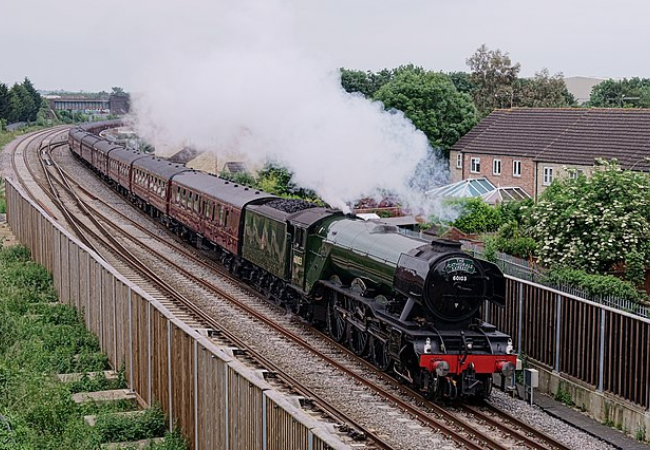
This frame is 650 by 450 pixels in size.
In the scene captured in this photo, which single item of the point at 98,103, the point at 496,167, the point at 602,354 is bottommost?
the point at 602,354

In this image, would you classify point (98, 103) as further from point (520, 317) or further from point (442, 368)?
point (442, 368)

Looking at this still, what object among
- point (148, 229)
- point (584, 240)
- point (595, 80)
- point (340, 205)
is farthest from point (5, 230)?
point (595, 80)

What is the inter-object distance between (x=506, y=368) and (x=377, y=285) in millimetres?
3109

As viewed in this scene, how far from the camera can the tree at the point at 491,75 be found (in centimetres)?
7538

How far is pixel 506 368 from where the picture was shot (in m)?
14.2

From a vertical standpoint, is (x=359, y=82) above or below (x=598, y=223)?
above

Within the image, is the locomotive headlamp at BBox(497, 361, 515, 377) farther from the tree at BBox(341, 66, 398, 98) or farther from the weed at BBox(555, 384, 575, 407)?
the tree at BBox(341, 66, 398, 98)

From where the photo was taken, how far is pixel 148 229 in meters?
34.2

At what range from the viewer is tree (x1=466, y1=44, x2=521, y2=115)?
2968 inches

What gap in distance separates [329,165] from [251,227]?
2.71 m

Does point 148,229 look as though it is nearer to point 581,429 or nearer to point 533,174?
point 533,174

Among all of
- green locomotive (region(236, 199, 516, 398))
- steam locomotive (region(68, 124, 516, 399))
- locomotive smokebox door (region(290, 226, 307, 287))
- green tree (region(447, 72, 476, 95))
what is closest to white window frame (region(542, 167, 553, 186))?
steam locomotive (region(68, 124, 516, 399))

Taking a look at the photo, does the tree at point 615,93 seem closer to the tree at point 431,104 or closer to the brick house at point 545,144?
the tree at point 431,104

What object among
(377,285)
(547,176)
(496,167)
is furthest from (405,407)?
(496,167)
